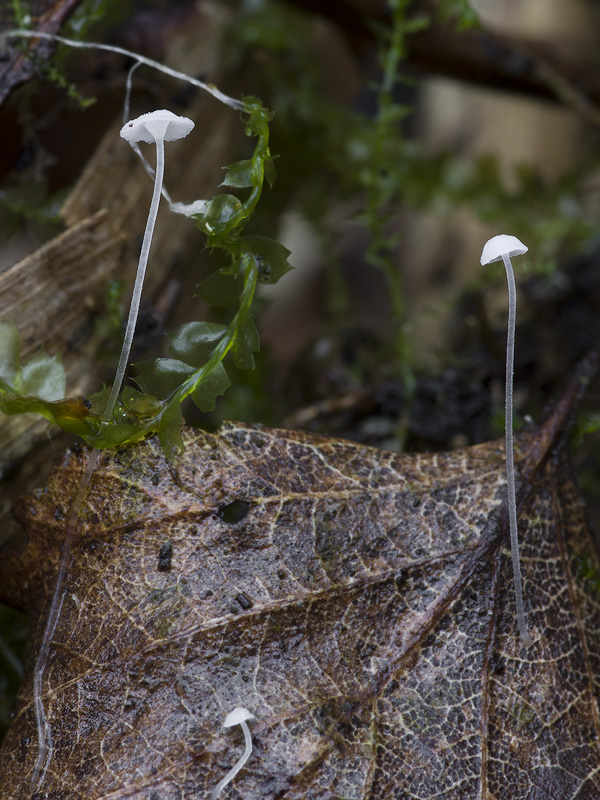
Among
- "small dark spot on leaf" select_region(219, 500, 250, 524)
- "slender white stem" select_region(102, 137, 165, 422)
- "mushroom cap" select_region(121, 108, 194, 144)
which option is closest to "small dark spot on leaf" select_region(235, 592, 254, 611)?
"small dark spot on leaf" select_region(219, 500, 250, 524)

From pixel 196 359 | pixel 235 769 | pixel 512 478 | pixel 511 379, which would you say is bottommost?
pixel 235 769

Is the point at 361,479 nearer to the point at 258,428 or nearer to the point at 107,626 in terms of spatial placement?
the point at 258,428

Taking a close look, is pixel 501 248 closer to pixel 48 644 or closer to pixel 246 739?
pixel 246 739

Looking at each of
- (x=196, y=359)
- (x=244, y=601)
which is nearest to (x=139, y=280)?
(x=196, y=359)

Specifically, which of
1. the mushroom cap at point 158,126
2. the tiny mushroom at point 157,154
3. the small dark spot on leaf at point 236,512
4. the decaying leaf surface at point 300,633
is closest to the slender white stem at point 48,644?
the decaying leaf surface at point 300,633

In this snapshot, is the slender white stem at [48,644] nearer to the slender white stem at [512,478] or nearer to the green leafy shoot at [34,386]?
the green leafy shoot at [34,386]

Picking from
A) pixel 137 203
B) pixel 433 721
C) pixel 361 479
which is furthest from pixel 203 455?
pixel 137 203
